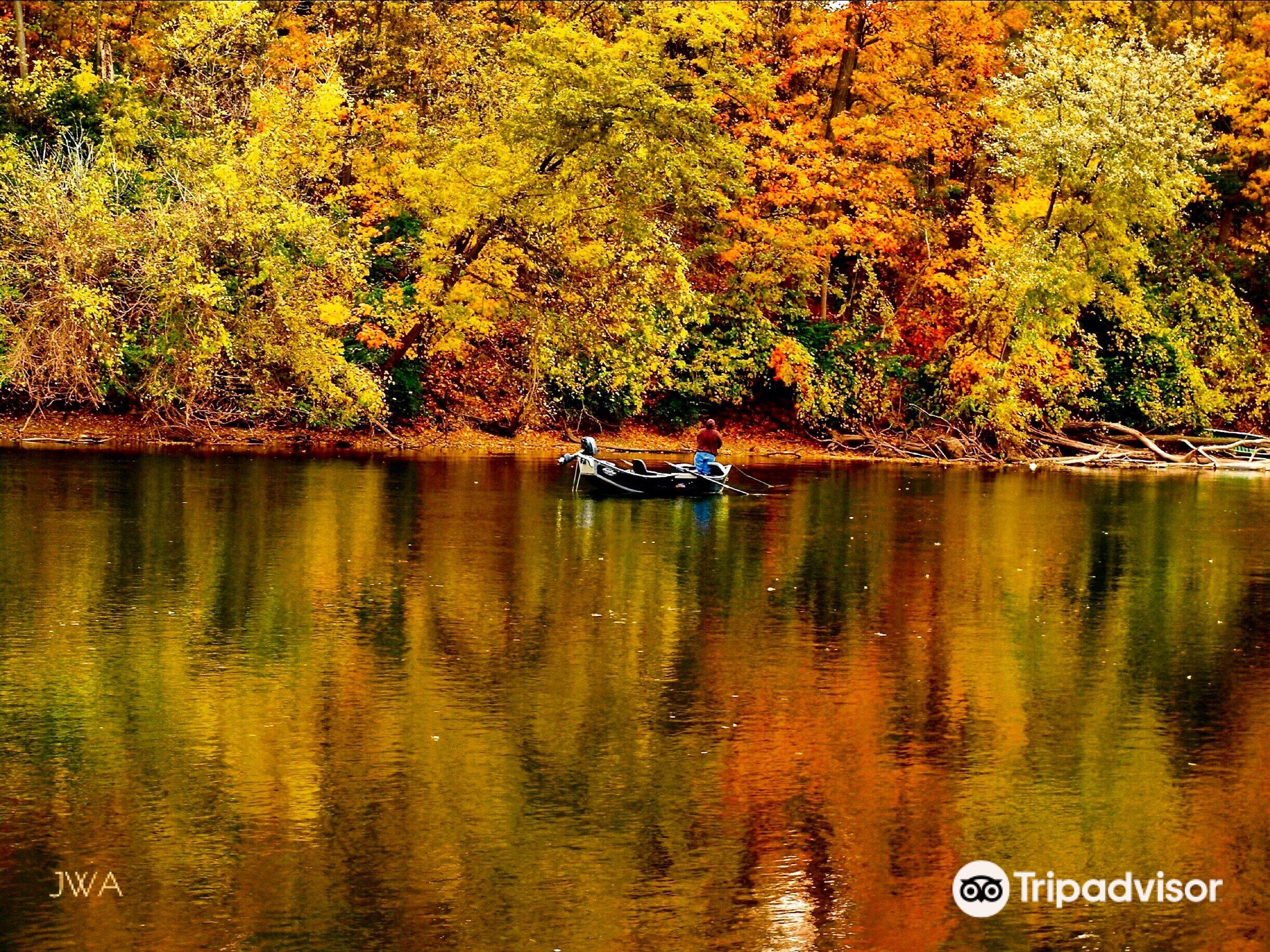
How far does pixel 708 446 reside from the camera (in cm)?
3469

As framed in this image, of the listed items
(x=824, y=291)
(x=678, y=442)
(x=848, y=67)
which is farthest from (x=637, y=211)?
(x=848, y=67)

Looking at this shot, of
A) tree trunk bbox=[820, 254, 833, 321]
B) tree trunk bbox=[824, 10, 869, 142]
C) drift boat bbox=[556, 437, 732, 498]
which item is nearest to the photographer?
drift boat bbox=[556, 437, 732, 498]

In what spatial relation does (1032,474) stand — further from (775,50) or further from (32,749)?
(32,749)

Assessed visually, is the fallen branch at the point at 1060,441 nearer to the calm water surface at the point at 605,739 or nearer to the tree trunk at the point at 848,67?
the tree trunk at the point at 848,67

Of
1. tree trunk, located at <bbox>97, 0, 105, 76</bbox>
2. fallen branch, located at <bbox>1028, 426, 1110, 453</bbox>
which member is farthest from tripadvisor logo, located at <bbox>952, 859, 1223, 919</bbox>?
tree trunk, located at <bbox>97, 0, 105, 76</bbox>

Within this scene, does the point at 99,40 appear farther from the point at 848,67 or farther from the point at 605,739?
the point at 605,739

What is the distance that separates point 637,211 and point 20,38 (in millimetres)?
18177

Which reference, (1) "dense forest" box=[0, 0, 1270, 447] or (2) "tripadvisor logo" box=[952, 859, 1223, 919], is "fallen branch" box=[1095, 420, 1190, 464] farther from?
(2) "tripadvisor logo" box=[952, 859, 1223, 919]

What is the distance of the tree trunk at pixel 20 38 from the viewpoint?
46.4 meters

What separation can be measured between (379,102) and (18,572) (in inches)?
1172

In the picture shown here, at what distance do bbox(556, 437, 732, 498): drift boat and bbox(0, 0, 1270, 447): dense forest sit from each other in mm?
10125

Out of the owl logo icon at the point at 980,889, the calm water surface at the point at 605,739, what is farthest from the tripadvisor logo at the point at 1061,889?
the calm water surface at the point at 605,739

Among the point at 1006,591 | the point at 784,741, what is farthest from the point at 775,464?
the point at 784,741

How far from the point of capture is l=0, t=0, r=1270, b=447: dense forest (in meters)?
40.0
